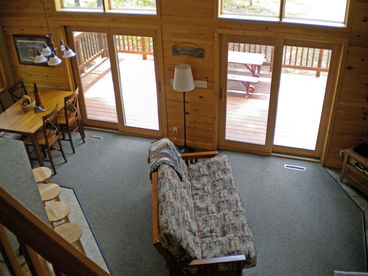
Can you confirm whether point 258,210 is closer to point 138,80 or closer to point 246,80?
point 246,80

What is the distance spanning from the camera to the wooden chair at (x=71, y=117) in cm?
607

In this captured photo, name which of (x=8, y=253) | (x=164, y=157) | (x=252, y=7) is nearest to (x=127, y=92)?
(x=164, y=157)

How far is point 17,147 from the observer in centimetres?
270

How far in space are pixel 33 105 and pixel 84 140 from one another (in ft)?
3.57

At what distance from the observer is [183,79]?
549 cm

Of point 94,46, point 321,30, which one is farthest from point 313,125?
point 94,46

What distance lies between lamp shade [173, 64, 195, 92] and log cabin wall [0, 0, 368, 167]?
0.82 ft

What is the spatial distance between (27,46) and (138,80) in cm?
199

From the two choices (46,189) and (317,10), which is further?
(317,10)

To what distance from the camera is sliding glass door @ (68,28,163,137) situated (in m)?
6.06

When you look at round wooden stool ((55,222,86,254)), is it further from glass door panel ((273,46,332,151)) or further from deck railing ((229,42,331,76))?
glass door panel ((273,46,332,151))

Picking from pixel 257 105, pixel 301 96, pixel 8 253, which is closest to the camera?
pixel 8 253

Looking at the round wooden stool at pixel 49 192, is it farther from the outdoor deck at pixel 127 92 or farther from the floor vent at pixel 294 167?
the floor vent at pixel 294 167

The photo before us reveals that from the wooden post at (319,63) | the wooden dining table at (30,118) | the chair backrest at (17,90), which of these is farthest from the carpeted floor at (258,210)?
the wooden post at (319,63)
